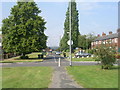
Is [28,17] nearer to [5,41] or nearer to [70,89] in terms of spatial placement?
[5,41]

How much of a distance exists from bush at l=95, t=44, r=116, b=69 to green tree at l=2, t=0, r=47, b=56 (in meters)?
19.8

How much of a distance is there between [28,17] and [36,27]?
2948 millimetres

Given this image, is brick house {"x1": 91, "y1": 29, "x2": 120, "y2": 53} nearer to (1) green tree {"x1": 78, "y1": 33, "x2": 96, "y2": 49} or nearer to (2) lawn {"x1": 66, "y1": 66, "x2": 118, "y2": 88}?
(2) lawn {"x1": 66, "y1": 66, "x2": 118, "y2": 88}

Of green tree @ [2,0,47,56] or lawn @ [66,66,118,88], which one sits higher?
green tree @ [2,0,47,56]

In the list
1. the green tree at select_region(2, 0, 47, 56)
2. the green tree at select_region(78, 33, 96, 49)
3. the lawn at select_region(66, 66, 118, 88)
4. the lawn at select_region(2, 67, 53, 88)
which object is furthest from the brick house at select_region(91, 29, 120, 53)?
the green tree at select_region(78, 33, 96, 49)

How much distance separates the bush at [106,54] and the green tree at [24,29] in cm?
1982

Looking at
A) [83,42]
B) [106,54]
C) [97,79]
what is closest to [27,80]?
[97,79]

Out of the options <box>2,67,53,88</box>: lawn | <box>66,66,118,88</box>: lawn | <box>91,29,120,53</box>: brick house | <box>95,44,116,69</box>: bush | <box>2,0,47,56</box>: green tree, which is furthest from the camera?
<box>2,0,47,56</box>: green tree

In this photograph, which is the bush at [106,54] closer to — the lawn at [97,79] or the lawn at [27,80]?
the lawn at [97,79]

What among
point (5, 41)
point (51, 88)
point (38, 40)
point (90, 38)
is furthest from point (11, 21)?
point (90, 38)

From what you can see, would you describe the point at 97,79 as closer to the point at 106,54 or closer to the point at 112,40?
the point at 106,54

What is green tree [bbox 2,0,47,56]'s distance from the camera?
1401 inches

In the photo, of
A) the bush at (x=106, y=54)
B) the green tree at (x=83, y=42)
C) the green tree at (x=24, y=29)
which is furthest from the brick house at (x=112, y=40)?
the green tree at (x=83, y=42)

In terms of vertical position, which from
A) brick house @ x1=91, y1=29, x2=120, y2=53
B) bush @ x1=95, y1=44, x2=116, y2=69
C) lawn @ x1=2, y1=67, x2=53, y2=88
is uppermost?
brick house @ x1=91, y1=29, x2=120, y2=53
